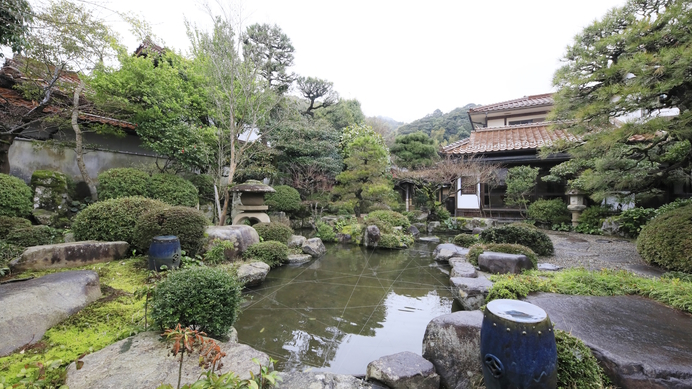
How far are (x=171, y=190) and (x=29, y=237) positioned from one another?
3.25 metres

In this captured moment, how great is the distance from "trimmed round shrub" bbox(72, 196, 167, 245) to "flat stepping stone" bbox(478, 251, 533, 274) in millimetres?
7154

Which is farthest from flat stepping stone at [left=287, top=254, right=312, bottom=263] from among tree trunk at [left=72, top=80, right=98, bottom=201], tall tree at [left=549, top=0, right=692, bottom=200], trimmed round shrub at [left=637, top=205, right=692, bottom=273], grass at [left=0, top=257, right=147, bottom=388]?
trimmed round shrub at [left=637, top=205, right=692, bottom=273]

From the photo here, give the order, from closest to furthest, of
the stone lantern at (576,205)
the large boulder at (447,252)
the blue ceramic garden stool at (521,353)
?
the blue ceramic garden stool at (521,353) < the large boulder at (447,252) < the stone lantern at (576,205)

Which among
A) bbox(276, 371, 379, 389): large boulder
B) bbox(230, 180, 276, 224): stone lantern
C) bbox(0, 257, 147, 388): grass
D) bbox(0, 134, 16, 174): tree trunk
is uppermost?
bbox(0, 134, 16, 174): tree trunk

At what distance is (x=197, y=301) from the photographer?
3021 millimetres

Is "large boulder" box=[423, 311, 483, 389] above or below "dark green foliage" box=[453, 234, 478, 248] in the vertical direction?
below

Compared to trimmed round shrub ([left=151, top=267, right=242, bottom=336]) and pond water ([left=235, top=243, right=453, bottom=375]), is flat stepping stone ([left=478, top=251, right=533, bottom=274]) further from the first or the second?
trimmed round shrub ([left=151, top=267, right=242, bottom=336])

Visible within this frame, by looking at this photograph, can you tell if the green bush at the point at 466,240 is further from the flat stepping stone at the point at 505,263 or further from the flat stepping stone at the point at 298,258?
the flat stepping stone at the point at 298,258

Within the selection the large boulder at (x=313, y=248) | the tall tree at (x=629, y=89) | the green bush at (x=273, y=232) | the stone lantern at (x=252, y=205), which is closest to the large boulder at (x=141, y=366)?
the green bush at (x=273, y=232)

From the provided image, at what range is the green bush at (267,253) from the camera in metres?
7.01

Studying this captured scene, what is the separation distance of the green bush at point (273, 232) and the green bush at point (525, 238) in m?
5.76

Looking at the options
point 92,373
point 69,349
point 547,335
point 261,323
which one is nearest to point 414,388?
point 547,335

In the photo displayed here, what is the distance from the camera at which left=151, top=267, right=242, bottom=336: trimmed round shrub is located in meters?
2.97

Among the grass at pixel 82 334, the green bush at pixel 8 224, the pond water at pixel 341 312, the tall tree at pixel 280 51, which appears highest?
the tall tree at pixel 280 51
